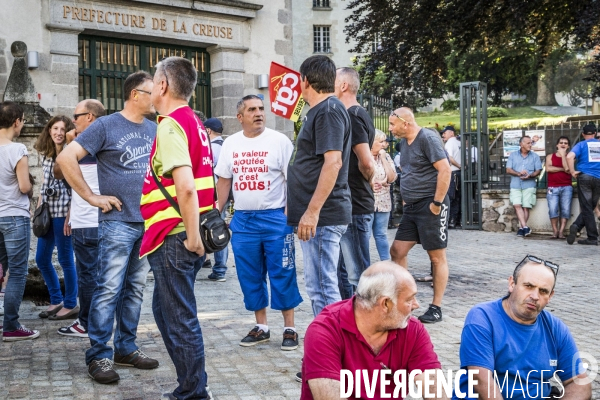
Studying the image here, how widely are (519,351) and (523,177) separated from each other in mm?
11237

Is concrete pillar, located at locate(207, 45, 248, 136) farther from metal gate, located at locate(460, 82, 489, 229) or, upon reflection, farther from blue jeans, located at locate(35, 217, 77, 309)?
blue jeans, located at locate(35, 217, 77, 309)

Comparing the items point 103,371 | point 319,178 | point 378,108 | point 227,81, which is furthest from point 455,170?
point 103,371

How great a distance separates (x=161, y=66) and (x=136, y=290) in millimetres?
1838

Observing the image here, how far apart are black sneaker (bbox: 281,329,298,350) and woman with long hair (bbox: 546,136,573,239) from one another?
30.3 ft

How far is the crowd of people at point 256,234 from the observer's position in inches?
121

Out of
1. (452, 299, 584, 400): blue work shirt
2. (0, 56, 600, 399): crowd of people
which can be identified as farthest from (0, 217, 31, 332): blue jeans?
(452, 299, 584, 400): blue work shirt

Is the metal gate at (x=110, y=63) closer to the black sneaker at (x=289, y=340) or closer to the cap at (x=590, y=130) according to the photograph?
the cap at (x=590, y=130)

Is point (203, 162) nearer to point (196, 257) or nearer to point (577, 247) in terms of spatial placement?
point (196, 257)

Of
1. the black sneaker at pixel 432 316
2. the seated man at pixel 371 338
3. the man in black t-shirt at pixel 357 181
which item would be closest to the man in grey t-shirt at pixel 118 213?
the man in black t-shirt at pixel 357 181

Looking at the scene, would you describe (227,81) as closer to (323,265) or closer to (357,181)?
(357,181)

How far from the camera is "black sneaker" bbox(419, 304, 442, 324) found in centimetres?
677

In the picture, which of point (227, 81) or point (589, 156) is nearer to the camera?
point (589, 156)

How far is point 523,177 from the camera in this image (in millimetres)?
14336

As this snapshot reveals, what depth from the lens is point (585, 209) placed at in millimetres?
13086
